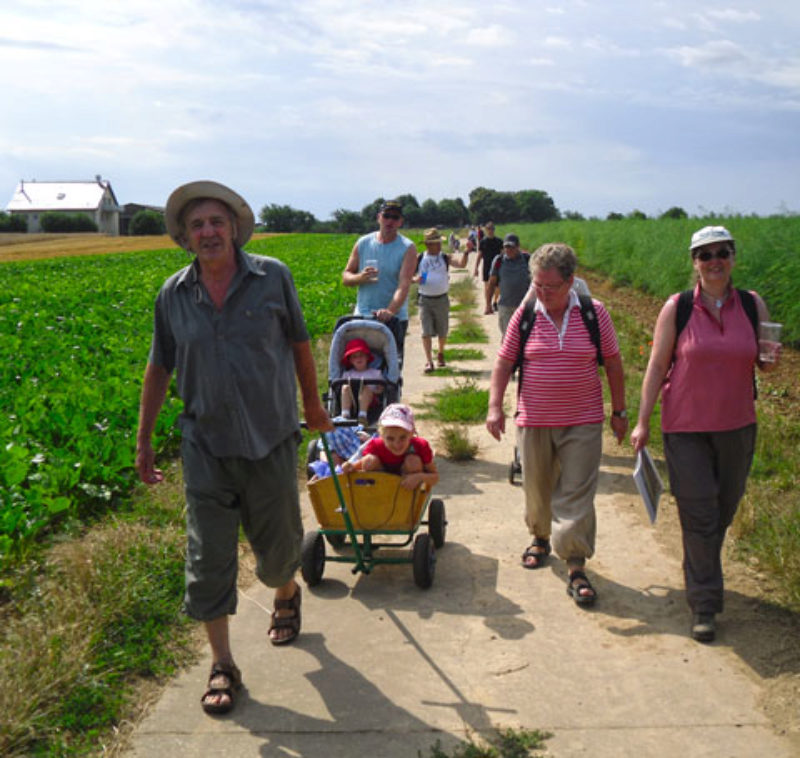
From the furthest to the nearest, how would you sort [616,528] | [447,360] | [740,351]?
1. [447,360]
2. [616,528]
3. [740,351]

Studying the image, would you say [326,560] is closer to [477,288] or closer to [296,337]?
[296,337]

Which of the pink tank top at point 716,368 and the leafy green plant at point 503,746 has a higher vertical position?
the pink tank top at point 716,368

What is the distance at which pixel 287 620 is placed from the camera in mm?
4672

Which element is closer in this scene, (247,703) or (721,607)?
(247,703)

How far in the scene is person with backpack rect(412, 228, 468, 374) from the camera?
12484mm

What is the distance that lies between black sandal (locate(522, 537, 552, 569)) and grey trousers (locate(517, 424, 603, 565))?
35 cm

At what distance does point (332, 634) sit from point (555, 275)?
7.67 feet

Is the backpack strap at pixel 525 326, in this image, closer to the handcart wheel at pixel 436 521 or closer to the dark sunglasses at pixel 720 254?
the dark sunglasses at pixel 720 254

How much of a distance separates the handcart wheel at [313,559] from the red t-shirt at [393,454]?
0.60m

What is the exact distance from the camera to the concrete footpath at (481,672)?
3738 mm

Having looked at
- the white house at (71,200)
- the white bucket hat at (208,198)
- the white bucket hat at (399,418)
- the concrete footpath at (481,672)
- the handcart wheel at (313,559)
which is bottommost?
the concrete footpath at (481,672)

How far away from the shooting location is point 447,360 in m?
14.2

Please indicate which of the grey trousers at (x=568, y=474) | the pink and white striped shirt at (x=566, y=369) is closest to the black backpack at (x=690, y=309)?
the pink and white striped shirt at (x=566, y=369)

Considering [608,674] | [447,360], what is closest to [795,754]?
[608,674]
